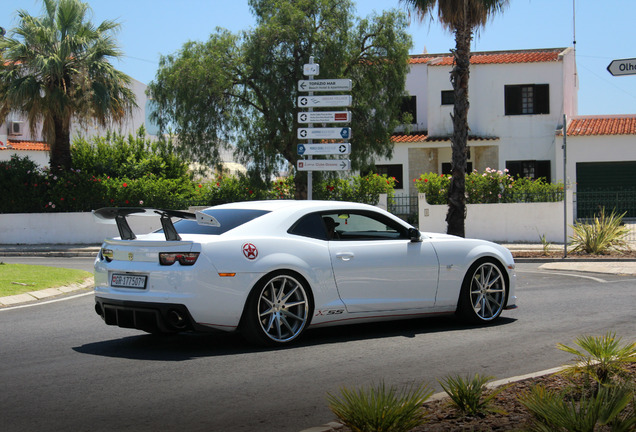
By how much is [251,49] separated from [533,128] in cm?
1581

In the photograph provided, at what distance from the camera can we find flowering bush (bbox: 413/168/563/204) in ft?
88.3

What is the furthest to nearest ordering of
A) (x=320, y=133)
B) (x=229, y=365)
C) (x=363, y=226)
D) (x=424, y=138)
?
(x=424, y=138)
(x=320, y=133)
(x=363, y=226)
(x=229, y=365)

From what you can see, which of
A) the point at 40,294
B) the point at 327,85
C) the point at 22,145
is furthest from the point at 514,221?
the point at 22,145

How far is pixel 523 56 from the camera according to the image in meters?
39.5

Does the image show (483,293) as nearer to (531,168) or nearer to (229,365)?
(229,365)

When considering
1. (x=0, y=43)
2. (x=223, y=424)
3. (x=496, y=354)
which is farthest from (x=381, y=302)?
(x=0, y=43)

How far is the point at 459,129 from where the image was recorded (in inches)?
901

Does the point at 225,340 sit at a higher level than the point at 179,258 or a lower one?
lower

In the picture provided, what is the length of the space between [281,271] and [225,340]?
1180 millimetres

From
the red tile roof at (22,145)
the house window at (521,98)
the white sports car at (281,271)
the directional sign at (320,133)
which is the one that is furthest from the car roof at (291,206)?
the red tile roof at (22,145)

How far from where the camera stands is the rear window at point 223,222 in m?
7.92

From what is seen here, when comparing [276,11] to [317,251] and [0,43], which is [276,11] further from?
[317,251]

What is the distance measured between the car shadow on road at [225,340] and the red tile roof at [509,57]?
3089 cm

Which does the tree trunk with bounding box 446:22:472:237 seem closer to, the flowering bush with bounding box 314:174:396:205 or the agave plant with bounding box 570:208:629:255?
the agave plant with bounding box 570:208:629:255
